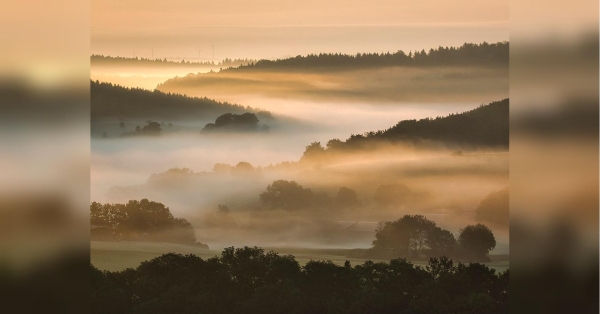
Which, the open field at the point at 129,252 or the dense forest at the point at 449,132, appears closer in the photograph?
the dense forest at the point at 449,132

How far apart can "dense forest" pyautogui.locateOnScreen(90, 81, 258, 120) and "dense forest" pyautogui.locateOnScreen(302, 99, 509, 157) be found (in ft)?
2.11

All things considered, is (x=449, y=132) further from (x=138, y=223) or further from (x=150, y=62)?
(x=138, y=223)

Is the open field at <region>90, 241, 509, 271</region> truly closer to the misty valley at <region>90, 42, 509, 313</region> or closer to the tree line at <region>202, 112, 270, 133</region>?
the misty valley at <region>90, 42, 509, 313</region>

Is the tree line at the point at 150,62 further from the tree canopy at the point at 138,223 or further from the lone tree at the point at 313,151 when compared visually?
the tree canopy at the point at 138,223

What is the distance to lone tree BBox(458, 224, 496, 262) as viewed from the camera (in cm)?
562

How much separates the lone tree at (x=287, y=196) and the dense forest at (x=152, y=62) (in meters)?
0.89

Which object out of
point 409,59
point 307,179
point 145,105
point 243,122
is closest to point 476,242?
point 307,179

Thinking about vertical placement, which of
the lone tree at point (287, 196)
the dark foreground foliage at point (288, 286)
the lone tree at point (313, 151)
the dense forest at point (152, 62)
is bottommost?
the dark foreground foliage at point (288, 286)

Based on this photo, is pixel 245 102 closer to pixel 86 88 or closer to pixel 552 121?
pixel 86 88

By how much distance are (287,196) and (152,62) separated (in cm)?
134

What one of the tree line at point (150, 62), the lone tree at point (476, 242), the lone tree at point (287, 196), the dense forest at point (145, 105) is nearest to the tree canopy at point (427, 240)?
the lone tree at point (476, 242)

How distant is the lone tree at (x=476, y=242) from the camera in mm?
5617

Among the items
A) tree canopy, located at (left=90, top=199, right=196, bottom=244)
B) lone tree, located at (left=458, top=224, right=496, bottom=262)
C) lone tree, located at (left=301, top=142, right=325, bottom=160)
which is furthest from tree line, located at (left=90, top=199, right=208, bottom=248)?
lone tree, located at (left=458, top=224, right=496, bottom=262)

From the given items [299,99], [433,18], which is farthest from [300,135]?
[433,18]
